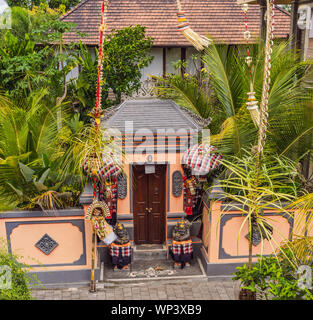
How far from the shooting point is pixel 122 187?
34.4 feet

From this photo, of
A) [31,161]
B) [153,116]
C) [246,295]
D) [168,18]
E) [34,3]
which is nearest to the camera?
[246,295]

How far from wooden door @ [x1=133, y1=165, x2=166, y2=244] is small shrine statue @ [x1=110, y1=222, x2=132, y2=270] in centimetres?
87

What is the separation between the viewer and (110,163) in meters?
8.83

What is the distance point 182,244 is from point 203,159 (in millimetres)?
2298

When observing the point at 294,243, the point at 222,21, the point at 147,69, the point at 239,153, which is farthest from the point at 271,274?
the point at 222,21

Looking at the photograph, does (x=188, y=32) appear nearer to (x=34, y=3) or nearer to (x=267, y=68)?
(x=267, y=68)

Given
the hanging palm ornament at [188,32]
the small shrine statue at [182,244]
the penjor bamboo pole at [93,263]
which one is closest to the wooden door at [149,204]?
the small shrine statue at [182,244]

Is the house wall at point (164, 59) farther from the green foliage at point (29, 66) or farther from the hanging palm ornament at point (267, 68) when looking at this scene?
the hanging palm ornament at point (267, 68)

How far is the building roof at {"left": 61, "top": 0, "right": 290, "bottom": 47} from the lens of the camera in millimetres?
15133

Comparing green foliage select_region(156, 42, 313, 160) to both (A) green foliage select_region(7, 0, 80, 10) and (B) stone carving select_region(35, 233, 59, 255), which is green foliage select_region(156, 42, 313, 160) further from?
(A) green foliage select_region(7, 0, 80, 10)

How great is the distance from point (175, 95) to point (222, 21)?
22.2ft

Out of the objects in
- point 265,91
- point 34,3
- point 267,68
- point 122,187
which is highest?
point 34,3

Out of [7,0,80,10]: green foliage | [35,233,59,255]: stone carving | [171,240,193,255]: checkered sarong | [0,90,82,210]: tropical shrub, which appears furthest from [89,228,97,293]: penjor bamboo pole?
[7,0,80,10]: green foliage

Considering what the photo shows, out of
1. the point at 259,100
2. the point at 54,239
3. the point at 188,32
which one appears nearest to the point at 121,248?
the point at 54,239
